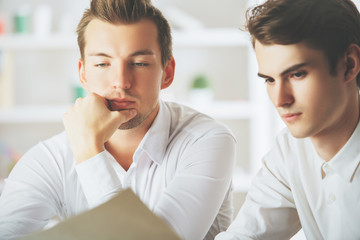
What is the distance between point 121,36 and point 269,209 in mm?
645

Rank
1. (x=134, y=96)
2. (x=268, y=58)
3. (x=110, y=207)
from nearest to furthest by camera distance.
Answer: (x=110, y=207)
(x=268, y=58)
(x=134, y=96)

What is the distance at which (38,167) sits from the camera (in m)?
1.34

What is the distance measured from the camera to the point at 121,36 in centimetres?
123

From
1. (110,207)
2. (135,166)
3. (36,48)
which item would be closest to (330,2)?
(110,207)

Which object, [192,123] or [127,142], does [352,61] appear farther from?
→ [127,142]

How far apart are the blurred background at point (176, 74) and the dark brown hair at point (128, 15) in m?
1.75

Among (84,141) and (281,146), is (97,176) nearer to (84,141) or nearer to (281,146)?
(84,141)

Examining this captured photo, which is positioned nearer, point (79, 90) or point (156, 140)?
point (156, 140)

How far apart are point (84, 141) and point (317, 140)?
0.61m

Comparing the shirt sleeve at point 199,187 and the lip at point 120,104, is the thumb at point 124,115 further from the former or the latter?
the shirt sleeve at point 199,187

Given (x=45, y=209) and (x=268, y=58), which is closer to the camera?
(x=268, y=58)

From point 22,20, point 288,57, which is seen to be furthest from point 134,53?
point 22,20

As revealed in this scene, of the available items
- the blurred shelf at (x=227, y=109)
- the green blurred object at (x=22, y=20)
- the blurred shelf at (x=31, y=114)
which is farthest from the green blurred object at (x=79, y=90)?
the blurred shelf at (x=227, y=109)

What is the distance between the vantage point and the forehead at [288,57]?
87cm
